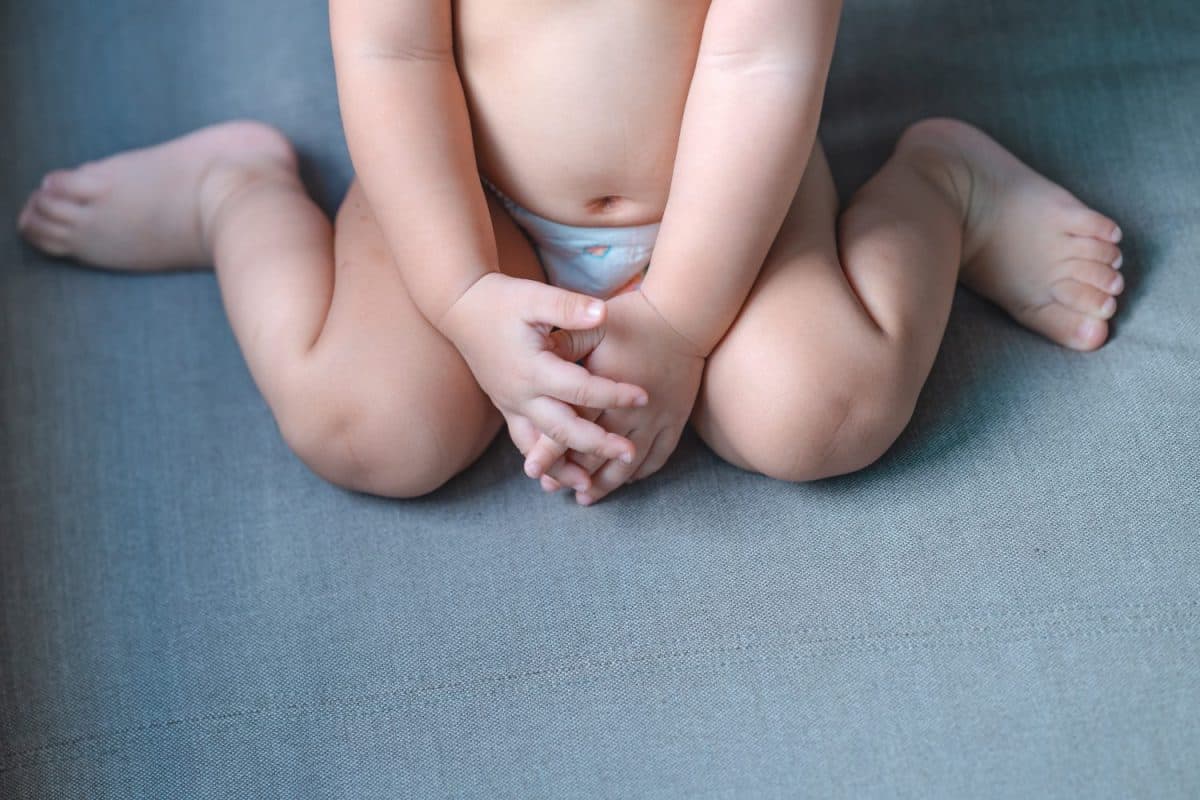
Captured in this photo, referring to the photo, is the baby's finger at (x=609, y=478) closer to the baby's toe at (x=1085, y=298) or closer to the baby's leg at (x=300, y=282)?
the baby's leg at (x=300, y=282)

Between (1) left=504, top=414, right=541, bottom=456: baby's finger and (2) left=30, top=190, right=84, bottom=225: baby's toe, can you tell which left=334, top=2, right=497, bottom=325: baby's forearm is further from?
(2) left=30, top=190, right=84, bottom=225: baby's toe

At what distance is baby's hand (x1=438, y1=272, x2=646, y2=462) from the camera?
816 millimetres

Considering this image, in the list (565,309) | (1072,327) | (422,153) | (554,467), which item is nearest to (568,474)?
(554,467)

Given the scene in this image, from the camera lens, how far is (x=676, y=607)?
0.85 m

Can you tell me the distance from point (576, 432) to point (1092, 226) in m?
0.45

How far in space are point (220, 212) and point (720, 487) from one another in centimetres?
48

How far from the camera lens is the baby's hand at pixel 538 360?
82cm

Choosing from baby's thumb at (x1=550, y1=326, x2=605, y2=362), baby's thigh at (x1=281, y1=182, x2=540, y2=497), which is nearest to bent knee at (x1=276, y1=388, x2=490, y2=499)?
baby's thigh at (x1=281, y1=182, x2=540, y2=497)

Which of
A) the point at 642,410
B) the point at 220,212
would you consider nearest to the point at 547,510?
the point at 642,410

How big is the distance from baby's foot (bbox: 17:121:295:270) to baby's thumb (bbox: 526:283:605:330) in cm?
38

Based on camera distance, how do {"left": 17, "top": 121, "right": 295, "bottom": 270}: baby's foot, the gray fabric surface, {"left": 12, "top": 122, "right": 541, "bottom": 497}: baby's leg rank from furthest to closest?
{"left": 17, "top": 121, "right": 295, "bottom": 270}: baby's foot → {"left": 12, "top": 122, "right": 541, "bottom": 497}: baby's leg → the gray fabric surface

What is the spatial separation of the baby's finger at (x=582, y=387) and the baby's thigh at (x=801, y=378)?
0.09 m

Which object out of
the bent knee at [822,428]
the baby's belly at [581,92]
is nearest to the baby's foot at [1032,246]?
the bent knee at [822,428]

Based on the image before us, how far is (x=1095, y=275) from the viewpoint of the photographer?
3.17 feet
